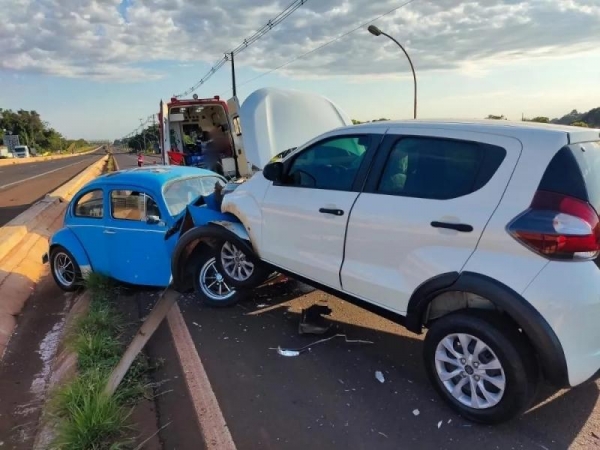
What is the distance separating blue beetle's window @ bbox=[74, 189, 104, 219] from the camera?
6313 millimetres

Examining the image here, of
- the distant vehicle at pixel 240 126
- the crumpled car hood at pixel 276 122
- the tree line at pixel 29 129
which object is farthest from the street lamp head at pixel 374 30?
the tree line at pixel 29 129

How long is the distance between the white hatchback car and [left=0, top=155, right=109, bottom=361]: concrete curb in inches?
155

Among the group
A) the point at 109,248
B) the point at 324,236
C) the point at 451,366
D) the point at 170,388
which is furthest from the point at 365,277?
the point at 109,248

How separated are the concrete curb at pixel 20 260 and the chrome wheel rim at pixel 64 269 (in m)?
0.61

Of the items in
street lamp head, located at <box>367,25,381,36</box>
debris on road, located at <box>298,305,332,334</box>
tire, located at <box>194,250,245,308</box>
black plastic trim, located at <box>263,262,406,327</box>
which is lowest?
debris on road, located at <box>298,305,332,334</box>

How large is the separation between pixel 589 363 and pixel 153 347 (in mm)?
3517

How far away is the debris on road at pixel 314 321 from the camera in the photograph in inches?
182

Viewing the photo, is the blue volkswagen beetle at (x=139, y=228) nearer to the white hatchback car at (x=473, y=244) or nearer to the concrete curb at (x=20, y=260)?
the concrete curb at (x=20, y=260)

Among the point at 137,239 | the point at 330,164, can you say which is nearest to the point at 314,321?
the point at 330,164

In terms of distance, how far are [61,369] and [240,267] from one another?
1.88 metres

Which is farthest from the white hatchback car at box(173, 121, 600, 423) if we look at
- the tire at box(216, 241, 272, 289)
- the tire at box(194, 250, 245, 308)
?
the tire at box(194, 250, 245, 308)

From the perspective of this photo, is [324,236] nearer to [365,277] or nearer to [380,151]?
[365,277]

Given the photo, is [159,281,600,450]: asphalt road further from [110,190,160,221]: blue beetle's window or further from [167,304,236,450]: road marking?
[110,190,160,221]: blue beetle's window

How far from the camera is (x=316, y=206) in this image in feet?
13.4
